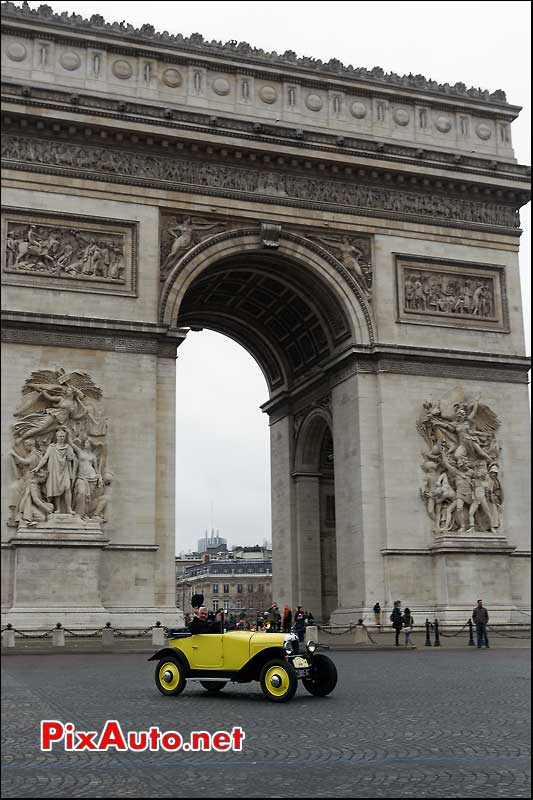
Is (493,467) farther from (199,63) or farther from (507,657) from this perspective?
(199,63)

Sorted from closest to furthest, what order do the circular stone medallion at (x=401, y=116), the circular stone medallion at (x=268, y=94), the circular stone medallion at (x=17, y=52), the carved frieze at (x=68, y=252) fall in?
the carved frieze at (x=68, y=252) → the circular stone medallion at (x=17, y=52) → the circular stone medallion at (x=268, y=94) → the circular stone medallion at (x=401, y=116)

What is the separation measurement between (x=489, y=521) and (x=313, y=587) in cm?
869

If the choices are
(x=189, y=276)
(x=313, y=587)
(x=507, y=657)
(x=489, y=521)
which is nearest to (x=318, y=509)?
(x=313, y=587)

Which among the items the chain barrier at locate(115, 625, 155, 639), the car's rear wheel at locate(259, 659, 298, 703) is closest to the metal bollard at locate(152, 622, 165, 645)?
the chain barrier at locate(115, 625, 155, 639)

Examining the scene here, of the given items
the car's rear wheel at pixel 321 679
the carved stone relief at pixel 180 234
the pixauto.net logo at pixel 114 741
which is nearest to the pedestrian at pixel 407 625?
the carved stone relief at pixel 180 234

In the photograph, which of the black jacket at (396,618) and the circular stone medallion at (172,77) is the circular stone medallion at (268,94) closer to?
the circular stone medallion at (172,77)

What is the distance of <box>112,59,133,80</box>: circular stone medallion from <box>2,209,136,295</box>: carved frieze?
508 centimetres

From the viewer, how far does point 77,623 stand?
1120 inches

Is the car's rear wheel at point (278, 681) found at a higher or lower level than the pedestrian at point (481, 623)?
higher

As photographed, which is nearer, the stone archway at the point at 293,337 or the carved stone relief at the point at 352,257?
the stone archway at the point at 293,337

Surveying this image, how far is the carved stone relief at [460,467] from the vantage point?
33875mm

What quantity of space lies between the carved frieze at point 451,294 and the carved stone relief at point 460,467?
2.87m

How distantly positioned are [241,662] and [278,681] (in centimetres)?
73

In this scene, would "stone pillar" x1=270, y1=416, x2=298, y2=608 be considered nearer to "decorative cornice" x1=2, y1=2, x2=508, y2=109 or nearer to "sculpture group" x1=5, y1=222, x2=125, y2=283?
"sculpture group" x1=5, y1=222, x2=125, y2=283
